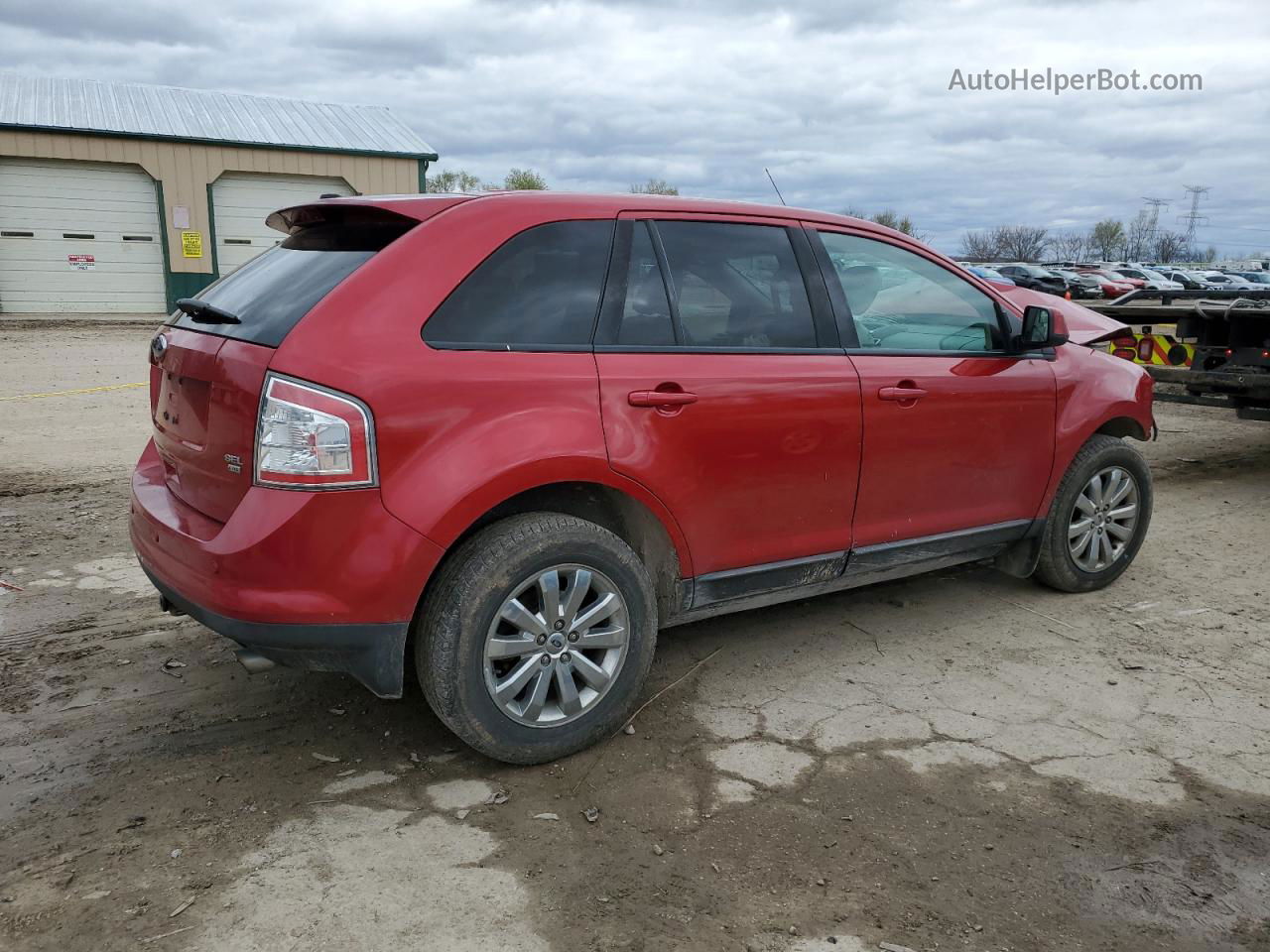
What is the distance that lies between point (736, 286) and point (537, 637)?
58.5 inches

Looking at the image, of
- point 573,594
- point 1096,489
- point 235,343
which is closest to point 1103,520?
point 1096,489

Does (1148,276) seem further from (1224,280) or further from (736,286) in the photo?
(736,286)

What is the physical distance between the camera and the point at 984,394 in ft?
14.1

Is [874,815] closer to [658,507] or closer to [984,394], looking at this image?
[658,507]

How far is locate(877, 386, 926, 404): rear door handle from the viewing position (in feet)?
12.9

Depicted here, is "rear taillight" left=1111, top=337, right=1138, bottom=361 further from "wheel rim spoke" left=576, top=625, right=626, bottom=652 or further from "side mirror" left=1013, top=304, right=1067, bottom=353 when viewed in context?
"wheel rim spoke" left=576, top=625, right=626, bottom=652

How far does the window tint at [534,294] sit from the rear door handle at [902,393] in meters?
1.25

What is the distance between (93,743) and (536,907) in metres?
1.76

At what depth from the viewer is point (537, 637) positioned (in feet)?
10.4

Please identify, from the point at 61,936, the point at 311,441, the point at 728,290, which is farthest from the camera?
the point at 728,290

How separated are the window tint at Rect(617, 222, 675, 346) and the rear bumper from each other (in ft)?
3.38

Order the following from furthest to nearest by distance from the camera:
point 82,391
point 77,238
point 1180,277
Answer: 1. point 1180,277
2. point 77,238
3. point 82,391

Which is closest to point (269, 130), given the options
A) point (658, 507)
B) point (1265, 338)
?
point (1265, 338)

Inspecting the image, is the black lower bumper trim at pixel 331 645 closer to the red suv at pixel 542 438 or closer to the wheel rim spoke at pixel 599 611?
the red suv at pixel 542 438
